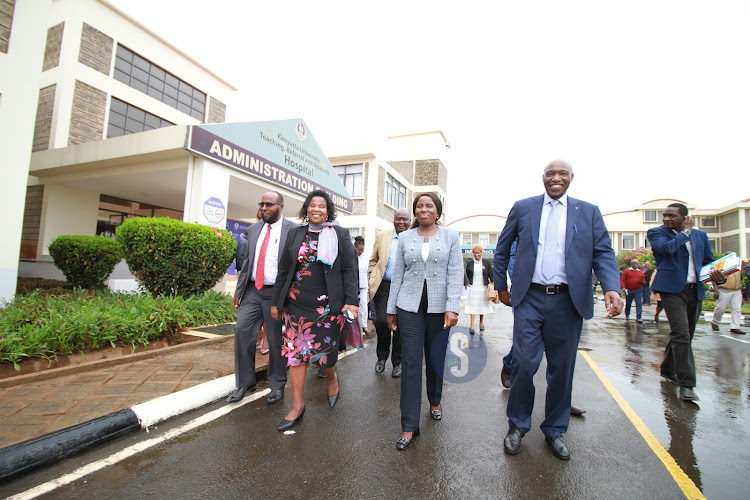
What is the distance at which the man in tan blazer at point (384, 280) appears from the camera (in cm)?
478

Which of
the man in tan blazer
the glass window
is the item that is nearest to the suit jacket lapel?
the man in tan blazer

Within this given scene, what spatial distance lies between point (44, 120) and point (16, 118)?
8573mm

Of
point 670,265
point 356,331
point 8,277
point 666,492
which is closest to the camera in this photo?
point 666,492

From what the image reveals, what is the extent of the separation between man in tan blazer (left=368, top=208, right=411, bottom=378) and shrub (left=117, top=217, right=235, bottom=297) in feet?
13.7

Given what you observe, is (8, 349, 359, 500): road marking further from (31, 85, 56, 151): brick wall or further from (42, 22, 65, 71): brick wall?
(42, 22, 65, 71): brick wall

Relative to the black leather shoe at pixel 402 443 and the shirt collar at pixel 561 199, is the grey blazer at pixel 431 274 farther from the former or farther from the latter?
the black leather shoe at pixel 402 443

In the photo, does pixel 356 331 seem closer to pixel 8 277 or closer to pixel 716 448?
pixel 716 448

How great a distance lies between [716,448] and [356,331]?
9.54ft

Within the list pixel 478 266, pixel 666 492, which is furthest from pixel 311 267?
pixel 478 266

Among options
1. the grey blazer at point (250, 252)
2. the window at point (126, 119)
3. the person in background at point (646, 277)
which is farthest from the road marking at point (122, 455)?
the window at point (126, 119)

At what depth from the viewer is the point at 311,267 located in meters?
3.33

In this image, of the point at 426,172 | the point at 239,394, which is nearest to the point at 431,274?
the point at 239,394

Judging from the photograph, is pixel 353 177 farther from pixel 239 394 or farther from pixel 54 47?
pixel 239 394

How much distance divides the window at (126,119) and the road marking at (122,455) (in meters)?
15.5
